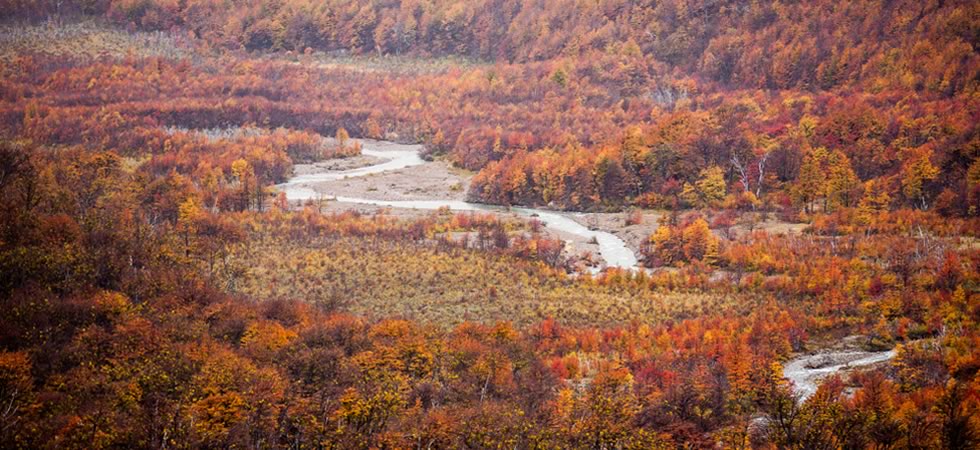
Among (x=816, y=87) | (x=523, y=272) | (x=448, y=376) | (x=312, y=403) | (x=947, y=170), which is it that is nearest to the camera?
(x=312, y=403)

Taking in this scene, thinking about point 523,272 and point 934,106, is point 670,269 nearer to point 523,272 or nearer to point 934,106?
point 523,272

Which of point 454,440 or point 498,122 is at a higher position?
point 454,440

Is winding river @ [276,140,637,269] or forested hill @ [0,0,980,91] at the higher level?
forested hill @ [0,0,980,91]

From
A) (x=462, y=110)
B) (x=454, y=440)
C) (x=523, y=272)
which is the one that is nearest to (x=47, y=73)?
(x=462, y=110)

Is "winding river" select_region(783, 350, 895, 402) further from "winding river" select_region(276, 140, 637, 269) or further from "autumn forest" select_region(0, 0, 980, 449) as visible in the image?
"winding river" select_region(276, 140, 637, 269)

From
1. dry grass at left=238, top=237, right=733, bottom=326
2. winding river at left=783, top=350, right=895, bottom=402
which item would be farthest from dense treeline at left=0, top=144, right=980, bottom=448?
winding river at left=783, top=350, right=895, bottom=402

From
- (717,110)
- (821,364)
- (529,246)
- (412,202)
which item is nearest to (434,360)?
(821,364)

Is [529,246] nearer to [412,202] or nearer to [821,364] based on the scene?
[412,202]

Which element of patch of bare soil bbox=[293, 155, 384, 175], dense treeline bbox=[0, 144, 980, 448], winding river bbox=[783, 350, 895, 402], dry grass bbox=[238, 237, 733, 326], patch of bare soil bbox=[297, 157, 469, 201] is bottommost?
patch of bare soil bbox=[293, 155, 384, 175]
